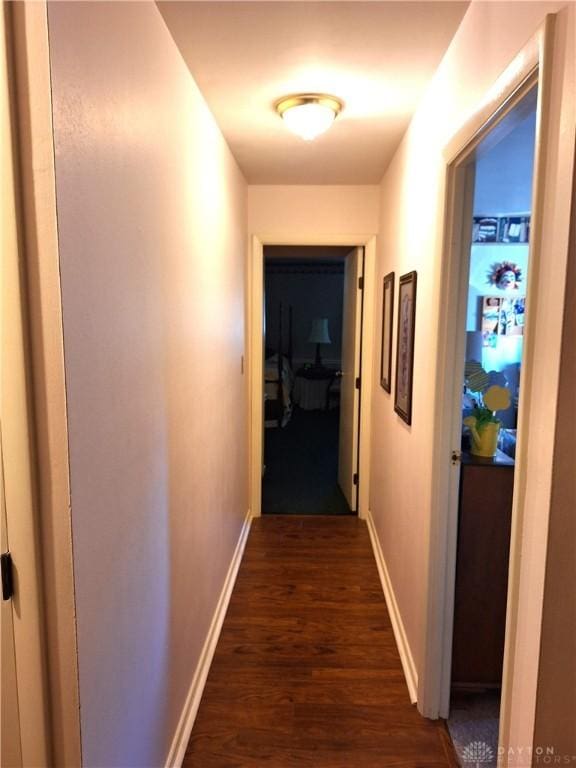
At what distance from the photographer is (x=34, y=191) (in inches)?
32.8

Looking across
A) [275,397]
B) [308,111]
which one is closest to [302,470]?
[275,397]

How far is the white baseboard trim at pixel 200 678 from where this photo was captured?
1.70m

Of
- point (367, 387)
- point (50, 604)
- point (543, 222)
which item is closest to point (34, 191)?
point (50, 604)

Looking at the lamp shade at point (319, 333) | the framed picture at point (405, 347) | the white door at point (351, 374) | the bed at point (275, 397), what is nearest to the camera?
the framed picture at point (405, 347)

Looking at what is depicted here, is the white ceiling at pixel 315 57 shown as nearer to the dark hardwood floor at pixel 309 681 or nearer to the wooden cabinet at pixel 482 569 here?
the wooden cabinet at pixel 482 569

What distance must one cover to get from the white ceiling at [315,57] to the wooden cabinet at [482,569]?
4.99ft

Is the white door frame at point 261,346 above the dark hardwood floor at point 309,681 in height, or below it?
above

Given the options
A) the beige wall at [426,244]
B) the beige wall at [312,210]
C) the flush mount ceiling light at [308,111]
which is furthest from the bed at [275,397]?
the flush mount ceiling light at [308,111]

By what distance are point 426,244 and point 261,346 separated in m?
1.95

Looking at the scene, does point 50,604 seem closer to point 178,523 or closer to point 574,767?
point 178,523

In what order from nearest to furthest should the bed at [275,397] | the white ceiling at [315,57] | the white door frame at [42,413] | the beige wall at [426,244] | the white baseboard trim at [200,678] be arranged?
1. the white door frame at [42,413]
2. the beige wall at [426,244]
3. the white ceiling at [315,57]
4. the white baseboard trim at [200,678]
5. the bed at [275,397]

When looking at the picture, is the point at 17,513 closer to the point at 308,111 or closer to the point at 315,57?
the point at 315,57

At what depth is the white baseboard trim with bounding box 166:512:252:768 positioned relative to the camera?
5.59 ft

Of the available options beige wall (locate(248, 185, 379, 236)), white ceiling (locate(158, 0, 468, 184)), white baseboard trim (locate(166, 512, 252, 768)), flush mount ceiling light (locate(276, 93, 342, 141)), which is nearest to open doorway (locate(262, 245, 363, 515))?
beige wall (locate(248, 185, 379, 236))
